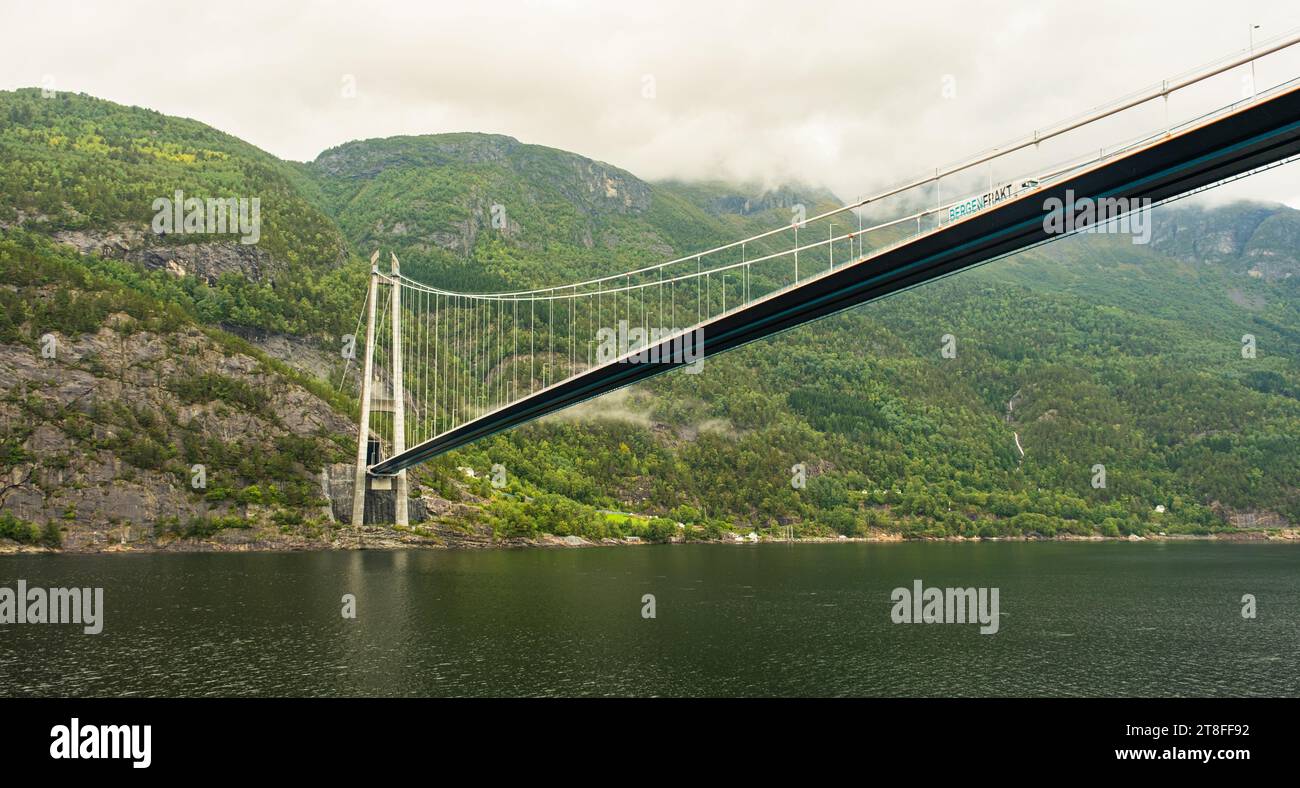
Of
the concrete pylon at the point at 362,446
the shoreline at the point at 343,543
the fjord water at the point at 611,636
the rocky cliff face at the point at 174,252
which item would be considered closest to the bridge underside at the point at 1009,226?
the fjord water at the point at 611,636

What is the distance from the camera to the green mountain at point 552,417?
72.6 m

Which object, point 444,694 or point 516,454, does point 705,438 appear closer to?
point 516,454

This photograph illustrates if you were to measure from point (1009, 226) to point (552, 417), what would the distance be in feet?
334

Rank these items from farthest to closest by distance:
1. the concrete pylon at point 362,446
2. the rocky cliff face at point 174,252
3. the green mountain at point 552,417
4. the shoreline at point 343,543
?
the rocky cliff face at point 174,252 → the concrete pylon at point 362,446 → the green mountain at point 552,417 → the shoreline at point 343,543

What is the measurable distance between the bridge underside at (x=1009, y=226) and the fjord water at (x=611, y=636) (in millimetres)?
13021

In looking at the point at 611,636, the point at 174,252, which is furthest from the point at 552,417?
the point at 611,636

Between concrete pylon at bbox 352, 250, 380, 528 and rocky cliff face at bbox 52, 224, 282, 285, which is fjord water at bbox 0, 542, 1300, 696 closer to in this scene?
concrete pylon at bbox 352, 250, 380, 528

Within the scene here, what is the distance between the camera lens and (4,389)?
219 feet

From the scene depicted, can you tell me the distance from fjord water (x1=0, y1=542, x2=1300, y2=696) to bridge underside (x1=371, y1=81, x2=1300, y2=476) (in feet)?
42.7

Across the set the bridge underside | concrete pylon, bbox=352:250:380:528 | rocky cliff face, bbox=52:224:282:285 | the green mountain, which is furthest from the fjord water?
rocky cliff face, bbox=52:224:282:285

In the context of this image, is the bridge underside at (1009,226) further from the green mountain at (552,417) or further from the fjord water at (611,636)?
the green mountain at (552,417)

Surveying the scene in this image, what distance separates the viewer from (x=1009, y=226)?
97.2ft

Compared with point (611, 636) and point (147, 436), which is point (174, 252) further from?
point (611, 636)
